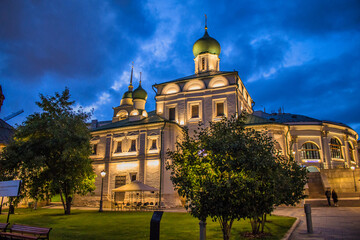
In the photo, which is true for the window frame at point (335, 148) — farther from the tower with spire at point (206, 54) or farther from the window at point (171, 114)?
the window at point (171, 114)

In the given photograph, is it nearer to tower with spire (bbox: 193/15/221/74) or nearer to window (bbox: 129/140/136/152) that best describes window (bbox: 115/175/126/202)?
window (bbox: 129/140/136/152)

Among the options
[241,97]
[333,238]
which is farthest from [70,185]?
[241,97]

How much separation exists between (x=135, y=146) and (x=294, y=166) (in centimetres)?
2059

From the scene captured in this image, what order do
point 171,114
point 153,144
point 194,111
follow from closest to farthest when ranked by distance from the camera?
point 153,144, point 194,111, point 171,114

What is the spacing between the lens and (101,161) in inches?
1250

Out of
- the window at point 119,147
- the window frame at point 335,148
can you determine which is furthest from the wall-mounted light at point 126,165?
the window frame at point 335,148

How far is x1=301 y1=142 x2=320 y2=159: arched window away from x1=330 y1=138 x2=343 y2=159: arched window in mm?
2357

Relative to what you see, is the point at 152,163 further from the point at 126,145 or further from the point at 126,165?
the point at 126,145

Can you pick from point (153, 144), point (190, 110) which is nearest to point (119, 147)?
point (153, 144)

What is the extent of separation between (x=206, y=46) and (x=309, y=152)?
19920 millimetres

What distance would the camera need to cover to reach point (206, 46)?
36.2 meters

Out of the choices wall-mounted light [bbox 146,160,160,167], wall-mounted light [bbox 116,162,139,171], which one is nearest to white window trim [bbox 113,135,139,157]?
wall-mounted light [bbox 116,162,139,171]

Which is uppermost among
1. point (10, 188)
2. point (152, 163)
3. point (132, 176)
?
point (152, 163)

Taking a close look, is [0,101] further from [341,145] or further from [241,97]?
[341,145]
